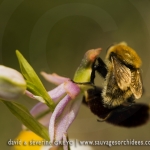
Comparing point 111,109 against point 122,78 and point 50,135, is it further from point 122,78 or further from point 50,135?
point 50,135

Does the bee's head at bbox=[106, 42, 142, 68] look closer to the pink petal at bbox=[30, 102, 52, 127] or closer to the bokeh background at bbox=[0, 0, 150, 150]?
the pink petal at bbox=[30, 102, 52, 127]

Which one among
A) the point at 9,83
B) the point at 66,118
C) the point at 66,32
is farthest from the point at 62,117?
the point at 66,32

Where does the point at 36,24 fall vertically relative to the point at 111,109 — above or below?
above

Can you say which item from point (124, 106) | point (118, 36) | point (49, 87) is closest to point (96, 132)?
point (49, 87)

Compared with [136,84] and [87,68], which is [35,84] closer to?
[87,68]

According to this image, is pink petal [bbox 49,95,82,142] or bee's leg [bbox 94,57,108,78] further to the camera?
bee's leg [bbox 94,57,108,78]

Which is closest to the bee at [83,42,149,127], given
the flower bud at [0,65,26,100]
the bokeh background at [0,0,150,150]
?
the flower bud at [0,65,26,100]
